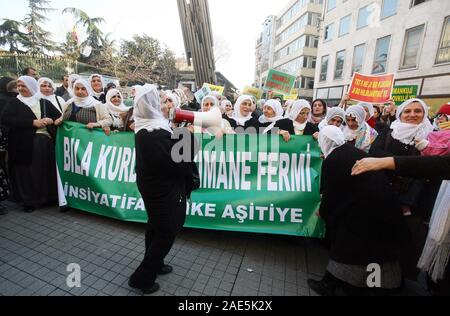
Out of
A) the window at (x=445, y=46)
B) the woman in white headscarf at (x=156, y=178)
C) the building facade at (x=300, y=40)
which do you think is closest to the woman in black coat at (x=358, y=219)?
the woman in white headscarf at (x=156, y=178)

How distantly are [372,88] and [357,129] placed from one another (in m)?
2.57

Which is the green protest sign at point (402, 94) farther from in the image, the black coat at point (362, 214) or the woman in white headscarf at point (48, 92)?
the woman in white headscarf at point (48, 92)

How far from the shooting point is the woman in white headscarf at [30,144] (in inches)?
150

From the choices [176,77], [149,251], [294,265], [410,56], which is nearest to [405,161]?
[294,265]

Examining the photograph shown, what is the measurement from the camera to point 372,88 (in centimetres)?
549

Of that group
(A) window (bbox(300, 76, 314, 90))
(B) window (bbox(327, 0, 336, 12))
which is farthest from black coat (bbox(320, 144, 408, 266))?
(A) window (bbox(300, 76, 314, 90))

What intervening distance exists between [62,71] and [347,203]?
17.4 m

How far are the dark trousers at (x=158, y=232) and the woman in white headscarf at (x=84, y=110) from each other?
2.20 m

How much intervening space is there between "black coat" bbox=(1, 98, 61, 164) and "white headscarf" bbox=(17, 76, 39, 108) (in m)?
0.09

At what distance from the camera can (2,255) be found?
9.31 ft

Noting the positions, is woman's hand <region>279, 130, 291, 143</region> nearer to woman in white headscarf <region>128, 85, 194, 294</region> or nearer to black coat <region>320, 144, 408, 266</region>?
black coat <region>320, 144, 408, 266</region>

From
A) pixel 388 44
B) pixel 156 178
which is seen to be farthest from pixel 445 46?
pixel 156 178

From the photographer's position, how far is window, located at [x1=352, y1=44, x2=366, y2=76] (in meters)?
18.5
